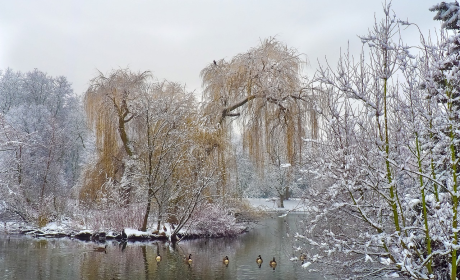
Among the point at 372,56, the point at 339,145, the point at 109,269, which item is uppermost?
the point at 372,56

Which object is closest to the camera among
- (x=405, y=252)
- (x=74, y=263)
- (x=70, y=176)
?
(x=405, y=252)

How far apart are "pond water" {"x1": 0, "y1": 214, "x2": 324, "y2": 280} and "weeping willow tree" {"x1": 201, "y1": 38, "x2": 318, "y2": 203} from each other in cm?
316

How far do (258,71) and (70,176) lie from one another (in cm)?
2274

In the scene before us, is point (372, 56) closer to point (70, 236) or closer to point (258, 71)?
point (258, 71)

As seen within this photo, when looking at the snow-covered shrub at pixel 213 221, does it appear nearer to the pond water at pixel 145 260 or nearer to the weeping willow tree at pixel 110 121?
the pond water at pixel 145 260

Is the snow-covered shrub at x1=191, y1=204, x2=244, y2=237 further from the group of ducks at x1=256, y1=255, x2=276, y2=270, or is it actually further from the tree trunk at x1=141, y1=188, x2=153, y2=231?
the group of ducks at x1=256, y1=255, x2=276, y2=270

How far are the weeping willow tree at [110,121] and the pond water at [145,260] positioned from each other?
3.20m

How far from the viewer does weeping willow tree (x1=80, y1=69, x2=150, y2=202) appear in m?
18.5

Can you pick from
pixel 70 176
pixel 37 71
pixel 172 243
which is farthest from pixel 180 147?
Answer: pixel 37 71

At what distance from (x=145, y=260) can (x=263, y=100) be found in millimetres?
6674

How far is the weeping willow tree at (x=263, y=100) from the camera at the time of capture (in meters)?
14.5

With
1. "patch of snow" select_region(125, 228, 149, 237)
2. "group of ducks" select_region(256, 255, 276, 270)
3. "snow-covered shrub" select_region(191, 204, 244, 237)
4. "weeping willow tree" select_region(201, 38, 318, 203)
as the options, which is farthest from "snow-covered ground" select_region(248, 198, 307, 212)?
"patch of snow" select_region(125, 228, 149, 237)

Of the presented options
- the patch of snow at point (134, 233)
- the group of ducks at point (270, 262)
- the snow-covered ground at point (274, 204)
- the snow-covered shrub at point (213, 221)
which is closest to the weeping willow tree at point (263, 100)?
the snow-covered ground at point (274, 204)

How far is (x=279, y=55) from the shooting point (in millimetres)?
15859
